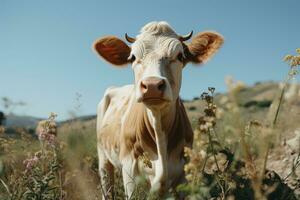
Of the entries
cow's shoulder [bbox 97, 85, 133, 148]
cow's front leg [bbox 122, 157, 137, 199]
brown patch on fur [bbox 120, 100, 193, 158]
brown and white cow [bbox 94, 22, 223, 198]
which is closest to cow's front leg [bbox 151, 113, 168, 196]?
brown and white cow [bbox 94, 22, 223, 198]

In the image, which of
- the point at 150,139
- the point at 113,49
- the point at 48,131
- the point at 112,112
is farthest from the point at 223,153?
the point at 112,112

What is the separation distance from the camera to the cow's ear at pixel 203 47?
501 cm

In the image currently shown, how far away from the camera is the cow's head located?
3605 mm

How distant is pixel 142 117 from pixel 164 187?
2.71ft

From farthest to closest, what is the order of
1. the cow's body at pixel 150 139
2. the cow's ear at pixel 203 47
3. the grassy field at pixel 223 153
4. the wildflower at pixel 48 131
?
the cow's ear at pixel 203 47 → the cow's body at pixel 150 139 → the wildflower at pixel 48 131 → the grassy field at pixel 223 153

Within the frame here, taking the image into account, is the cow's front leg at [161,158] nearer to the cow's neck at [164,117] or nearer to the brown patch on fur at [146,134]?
the cow's neck at [164,117]

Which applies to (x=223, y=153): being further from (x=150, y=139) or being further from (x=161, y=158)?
(x=150, y=139)

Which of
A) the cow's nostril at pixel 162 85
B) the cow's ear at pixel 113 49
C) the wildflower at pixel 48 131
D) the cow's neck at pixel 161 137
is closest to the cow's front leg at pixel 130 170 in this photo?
the cow's neck at pixel 161 137

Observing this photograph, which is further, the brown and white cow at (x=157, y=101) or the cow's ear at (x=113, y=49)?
the cow's ear at (x=113, y=49)

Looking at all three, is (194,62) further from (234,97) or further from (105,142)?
(234,97)

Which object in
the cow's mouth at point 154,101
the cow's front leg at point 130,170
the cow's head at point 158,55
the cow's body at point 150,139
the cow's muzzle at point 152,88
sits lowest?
the cow's front leg at point 130,170

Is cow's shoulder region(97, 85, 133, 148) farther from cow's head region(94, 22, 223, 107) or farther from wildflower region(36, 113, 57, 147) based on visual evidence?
wildflower region(36, 113, 57, 147)

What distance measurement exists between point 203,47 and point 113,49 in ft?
3.83

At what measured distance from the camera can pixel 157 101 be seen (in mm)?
3664
